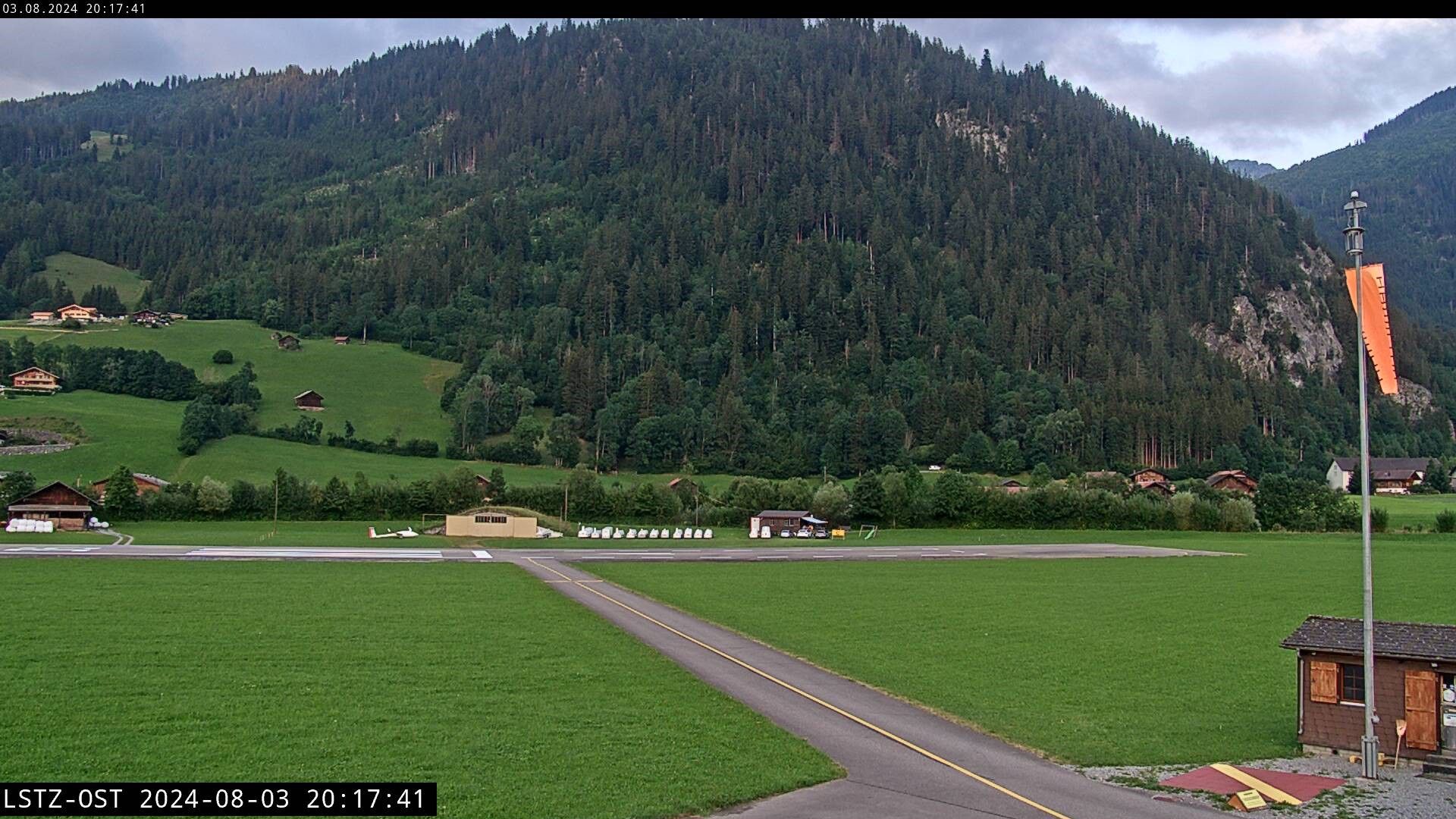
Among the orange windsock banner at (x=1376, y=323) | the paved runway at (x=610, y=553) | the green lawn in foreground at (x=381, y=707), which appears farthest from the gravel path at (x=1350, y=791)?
the paved runway at (x=610, y=553)

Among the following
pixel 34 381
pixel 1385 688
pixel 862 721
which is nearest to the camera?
pixel 1385 688

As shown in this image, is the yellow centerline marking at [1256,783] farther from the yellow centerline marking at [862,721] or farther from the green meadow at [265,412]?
the green meadow at [265,412]

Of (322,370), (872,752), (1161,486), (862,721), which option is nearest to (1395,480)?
(1161,486)

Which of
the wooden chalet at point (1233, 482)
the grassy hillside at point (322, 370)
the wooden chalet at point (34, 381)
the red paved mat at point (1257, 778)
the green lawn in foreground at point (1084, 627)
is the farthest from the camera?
the grassy hillside at point (322, 370)

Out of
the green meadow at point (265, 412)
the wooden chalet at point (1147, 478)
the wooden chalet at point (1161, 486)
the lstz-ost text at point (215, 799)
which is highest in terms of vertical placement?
the green meadow at point (265, 412)

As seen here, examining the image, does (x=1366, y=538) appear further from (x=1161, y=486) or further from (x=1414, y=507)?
(x=1161, y=486)
